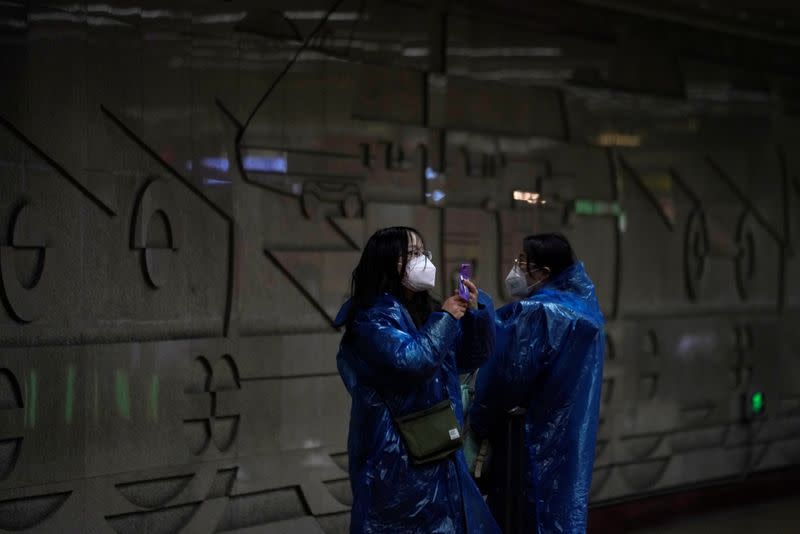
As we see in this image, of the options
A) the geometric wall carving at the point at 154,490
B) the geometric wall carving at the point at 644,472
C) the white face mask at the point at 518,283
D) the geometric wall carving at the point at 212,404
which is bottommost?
the geometric wall carving at the point at 644,472

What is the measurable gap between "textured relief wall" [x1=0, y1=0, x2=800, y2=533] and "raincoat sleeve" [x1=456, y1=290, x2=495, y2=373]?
1.65 meters

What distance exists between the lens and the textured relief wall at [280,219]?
15.6 ft

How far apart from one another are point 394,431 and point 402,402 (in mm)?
88

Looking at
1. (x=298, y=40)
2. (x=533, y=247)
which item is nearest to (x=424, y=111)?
(x=298, y=40)

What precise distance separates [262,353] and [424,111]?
1.59 metres

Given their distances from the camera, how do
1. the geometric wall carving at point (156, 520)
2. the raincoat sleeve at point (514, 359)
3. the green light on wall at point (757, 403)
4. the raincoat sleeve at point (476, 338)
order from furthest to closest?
1. the green light on wall at point (757, 403)
2. the geometric wall carving at point (156, 520)
3. the raincoat sleeve at point (514, 359)
4. the raincoat sleeve at point (476, 338)

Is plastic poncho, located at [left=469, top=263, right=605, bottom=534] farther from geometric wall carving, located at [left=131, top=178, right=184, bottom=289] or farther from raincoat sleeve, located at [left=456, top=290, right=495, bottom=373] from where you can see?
geometric wall carving, located at [left=131, top=178, right=184, bottom=289]

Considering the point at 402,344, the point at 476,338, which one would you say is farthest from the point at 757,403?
the point at 402,344

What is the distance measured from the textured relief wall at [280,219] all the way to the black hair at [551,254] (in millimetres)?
1265

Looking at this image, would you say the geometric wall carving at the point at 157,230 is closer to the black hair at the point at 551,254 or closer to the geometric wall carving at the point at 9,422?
the geometric wall carving at the point at 9,422

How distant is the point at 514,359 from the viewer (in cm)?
449

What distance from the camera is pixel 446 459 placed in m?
3.77

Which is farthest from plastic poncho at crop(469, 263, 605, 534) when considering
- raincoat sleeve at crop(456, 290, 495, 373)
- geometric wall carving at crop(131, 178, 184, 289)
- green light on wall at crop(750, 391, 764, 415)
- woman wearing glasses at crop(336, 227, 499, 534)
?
green light on wall at crop(750, 391, 764, 415)

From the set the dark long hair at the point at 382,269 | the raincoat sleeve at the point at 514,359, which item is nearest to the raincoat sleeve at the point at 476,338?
the dark long hair at the point at 382,269
